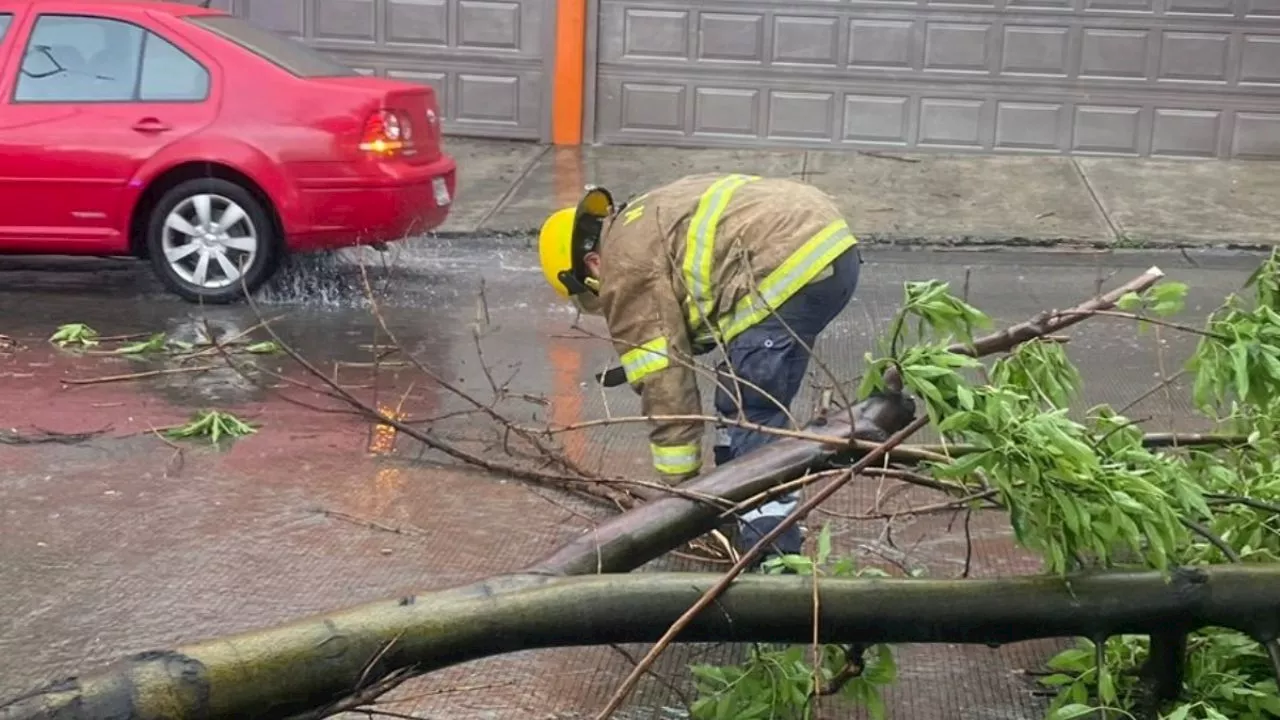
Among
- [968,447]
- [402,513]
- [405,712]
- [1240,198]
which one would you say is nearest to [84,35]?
[402,513]

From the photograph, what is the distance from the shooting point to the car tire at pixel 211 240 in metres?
8.85

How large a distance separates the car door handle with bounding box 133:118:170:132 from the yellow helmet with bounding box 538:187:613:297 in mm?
4481

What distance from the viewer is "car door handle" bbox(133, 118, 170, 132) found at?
28.8 ft

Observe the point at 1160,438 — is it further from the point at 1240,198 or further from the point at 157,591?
the point at 1240,198

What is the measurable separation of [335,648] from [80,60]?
6.64 m

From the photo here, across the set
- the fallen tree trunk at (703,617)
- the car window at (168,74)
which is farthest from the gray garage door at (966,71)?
the fallen tree trunk at (703,617)

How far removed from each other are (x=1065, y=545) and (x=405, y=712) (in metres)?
1.52

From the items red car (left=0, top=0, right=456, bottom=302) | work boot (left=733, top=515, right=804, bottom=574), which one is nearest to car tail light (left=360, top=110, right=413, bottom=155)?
red car (left=0, top=0, right=456, bottom=302)

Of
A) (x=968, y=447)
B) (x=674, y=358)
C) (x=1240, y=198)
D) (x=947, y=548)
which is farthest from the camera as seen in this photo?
(x=1240, y=198)

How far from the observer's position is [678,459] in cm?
470

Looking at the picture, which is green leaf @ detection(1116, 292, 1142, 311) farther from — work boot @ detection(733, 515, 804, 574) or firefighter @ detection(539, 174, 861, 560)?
work boot @ detection(733, 515, 804, 574)

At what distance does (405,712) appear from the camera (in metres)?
3.85

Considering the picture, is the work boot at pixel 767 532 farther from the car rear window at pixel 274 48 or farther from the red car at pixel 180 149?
the car rear window at pixel 274 48

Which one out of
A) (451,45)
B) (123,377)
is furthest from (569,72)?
(123,377)
